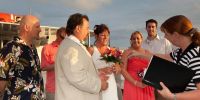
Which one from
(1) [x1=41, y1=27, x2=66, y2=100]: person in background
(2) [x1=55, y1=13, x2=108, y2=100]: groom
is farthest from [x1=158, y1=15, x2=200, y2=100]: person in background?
(1) [x1=41, y1=27, x2=66, y2=100]: person in background

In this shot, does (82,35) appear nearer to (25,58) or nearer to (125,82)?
(25,58)

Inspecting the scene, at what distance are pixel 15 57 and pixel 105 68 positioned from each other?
1323 millimetres

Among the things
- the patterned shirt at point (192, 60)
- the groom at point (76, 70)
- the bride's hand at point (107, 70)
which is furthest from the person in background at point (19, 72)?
the patterned shirt at point (192, 60)

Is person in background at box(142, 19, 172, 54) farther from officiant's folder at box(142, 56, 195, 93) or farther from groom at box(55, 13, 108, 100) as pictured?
officiant's folder at box(142, 56, 195, 93)

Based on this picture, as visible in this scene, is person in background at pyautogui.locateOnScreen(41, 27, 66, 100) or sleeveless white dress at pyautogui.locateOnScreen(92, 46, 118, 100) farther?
person in background at pyautogui.locateOnScreen(41, 27, 66, 100)

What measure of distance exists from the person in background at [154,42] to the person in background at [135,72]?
1.76 feet

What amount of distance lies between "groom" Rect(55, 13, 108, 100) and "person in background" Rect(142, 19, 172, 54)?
94.4 inches

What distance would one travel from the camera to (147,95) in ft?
19.1

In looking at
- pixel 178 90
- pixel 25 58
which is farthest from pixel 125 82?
pixel 178 90

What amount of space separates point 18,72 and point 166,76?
1535mm

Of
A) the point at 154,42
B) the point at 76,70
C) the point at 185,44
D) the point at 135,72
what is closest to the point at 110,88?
the point at 135,72

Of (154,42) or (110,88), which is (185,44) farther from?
(154,42)

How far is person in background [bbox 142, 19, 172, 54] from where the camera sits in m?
6.31

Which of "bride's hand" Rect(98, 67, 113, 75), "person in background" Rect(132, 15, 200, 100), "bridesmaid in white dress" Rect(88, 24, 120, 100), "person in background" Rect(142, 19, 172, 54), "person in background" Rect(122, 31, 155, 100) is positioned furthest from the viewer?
"person in background" Rect(142, 19, 172, 54)
